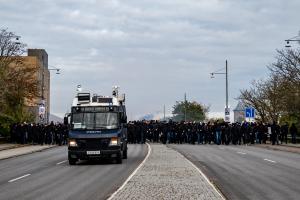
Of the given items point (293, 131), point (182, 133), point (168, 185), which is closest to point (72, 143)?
point (168, 185)

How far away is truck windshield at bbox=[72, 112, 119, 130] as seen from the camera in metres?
27.1

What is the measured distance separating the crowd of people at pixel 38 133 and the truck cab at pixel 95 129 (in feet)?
75.2

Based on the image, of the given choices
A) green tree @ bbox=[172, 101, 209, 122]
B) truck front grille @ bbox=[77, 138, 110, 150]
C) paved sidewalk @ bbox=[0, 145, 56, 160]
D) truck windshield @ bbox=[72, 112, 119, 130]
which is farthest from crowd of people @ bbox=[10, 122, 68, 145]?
green tree @ bbox=[172, 101, 209, 122]

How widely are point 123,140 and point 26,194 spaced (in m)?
12.8

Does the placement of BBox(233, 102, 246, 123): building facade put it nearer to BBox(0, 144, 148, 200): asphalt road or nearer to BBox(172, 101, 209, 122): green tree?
BBox(172, 101, 209, 122): green tree

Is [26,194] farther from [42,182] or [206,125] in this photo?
[206,125]

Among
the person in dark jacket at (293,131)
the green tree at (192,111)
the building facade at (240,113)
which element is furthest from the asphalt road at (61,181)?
the green tree at (192,111)

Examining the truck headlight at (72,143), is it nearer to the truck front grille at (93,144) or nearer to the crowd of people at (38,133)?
the truck front grille at (93,144)

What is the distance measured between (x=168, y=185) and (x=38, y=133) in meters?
35.4

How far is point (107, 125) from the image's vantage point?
27188mm

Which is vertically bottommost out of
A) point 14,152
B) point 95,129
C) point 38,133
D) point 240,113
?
point 14,152

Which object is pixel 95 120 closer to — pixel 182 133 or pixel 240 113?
pixel 182 133

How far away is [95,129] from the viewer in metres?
27.0

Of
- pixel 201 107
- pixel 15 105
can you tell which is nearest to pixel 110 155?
pixel 15 105
